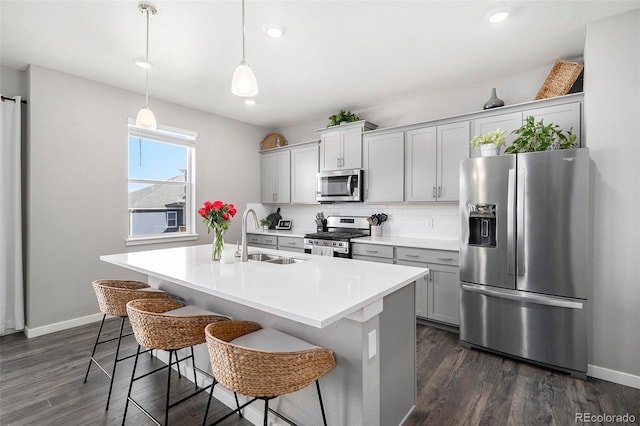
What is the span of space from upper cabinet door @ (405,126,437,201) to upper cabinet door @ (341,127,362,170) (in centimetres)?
67

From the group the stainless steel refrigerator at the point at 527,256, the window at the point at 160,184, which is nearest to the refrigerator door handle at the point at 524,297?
the stainless steel refrigerator at the point at 527,256

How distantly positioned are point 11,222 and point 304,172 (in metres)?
3.48

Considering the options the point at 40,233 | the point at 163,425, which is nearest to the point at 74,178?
the point at 40,233

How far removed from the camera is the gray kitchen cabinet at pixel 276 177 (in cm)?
523

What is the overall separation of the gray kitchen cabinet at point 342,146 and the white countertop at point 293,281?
2204 mm

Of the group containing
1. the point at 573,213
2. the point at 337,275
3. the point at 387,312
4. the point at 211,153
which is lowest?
the point at 387,312

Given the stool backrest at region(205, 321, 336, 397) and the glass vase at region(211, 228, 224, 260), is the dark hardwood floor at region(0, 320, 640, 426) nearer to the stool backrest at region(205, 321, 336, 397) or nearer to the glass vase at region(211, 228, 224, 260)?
the stool backrest at region(205, 321, 336, 397)

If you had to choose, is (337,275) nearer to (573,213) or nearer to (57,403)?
(573,213)

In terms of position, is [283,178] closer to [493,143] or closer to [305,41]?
[305,41]

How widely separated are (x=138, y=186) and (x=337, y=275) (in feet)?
11.2

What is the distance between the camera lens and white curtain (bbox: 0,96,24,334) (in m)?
3.12

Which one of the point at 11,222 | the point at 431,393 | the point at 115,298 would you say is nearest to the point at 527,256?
the point at 431,393

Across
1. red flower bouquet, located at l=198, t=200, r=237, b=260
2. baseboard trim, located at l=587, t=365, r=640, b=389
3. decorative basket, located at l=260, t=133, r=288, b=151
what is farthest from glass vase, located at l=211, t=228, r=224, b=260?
decorative basket, located at l=260, t=133, r=288, b=151

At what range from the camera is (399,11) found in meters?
2.32
